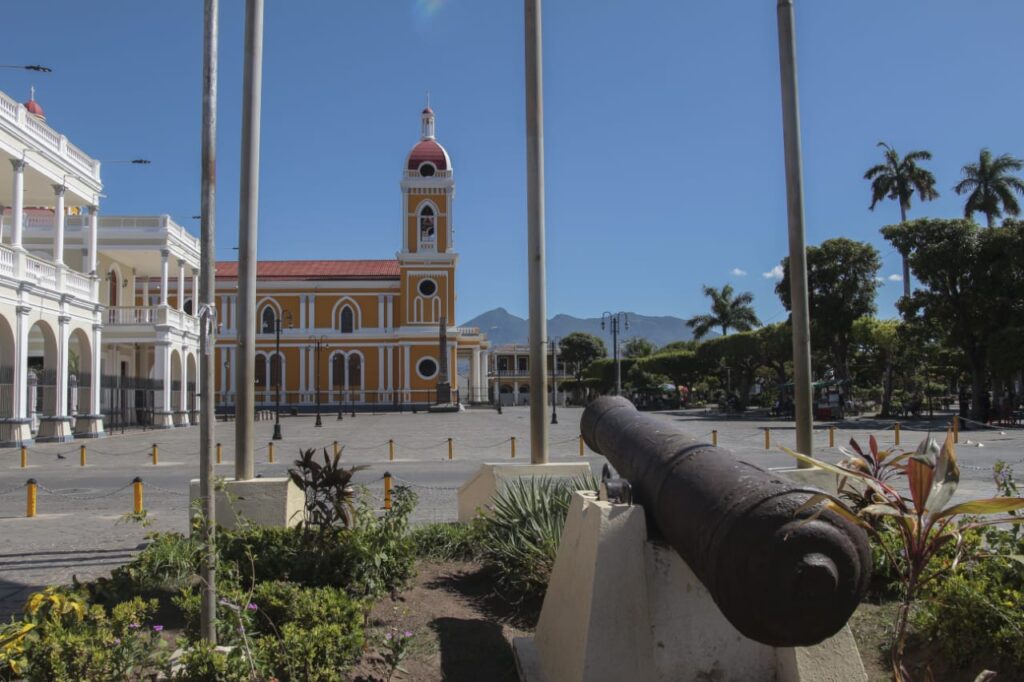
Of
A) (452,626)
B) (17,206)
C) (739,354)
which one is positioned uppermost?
(17,206)

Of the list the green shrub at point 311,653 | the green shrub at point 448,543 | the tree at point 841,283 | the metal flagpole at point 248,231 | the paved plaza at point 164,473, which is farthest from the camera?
the tree at point 841,283

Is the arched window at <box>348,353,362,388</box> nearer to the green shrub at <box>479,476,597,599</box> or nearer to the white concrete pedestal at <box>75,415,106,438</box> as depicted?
the white concrete pedestal at <box>75,415,106,438</box>

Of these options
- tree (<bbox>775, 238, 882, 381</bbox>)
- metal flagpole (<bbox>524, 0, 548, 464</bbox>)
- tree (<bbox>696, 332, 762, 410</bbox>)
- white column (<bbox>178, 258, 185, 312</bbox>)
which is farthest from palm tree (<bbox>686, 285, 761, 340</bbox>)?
metal flagpole (<bbox>524, 0, 548, 464</bbox>)

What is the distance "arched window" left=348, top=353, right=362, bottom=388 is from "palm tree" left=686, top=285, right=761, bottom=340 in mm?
27836

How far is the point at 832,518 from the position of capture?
7.74ft

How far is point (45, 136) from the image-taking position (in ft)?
87.6

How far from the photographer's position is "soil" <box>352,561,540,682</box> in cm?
410

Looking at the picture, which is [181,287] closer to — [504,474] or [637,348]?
[504,474]

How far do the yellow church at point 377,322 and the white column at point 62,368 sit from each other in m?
31.3

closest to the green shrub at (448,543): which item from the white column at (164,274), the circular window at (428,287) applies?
the white column at (164,274)

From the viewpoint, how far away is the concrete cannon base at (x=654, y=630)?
3.21 metres

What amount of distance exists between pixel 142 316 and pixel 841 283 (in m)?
33.8

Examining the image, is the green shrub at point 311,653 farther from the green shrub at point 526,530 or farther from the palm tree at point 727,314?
the palm tree at point 727,314

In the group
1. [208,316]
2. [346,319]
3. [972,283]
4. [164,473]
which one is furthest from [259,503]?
[346,319]
